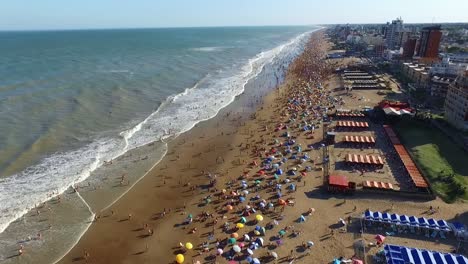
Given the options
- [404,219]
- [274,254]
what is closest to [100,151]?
[274,254]

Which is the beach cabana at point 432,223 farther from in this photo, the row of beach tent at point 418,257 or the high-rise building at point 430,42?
the high-rise building at point 430,42

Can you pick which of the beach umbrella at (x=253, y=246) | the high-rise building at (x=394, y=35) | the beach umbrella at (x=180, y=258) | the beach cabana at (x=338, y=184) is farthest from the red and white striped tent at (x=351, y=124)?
the high-rise building at (x=394, y=35)

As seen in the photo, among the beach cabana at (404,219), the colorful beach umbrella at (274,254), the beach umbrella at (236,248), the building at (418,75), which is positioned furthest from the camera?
the building at (418,75)

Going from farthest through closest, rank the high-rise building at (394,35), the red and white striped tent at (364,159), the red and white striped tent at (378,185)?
the high-rise building at (394,35) → the red and white striped tent at (364,159) → the red and white striped tent at (378,185)

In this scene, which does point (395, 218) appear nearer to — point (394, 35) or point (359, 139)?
point (359, 139)

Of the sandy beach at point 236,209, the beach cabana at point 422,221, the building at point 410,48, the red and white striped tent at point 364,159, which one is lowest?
the sandy beach at point 236,209

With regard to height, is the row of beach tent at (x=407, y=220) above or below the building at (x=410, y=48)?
below

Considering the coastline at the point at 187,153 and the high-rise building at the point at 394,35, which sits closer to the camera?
the coastline at the point at 187,153
